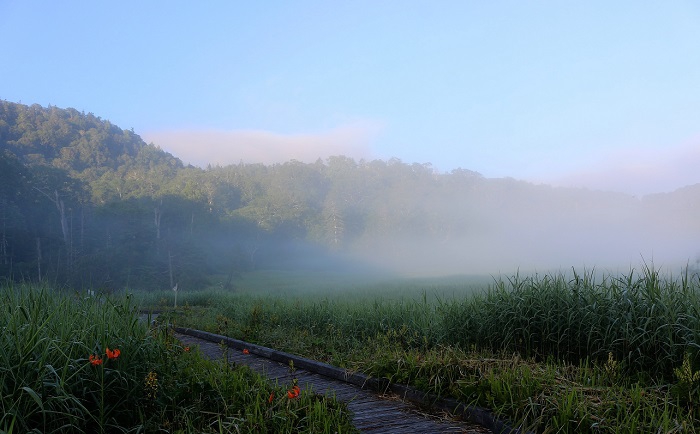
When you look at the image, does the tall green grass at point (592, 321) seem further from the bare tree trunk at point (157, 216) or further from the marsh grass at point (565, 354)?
the bare tree trunk at point (157, 216)

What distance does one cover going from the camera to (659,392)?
13.7 feet

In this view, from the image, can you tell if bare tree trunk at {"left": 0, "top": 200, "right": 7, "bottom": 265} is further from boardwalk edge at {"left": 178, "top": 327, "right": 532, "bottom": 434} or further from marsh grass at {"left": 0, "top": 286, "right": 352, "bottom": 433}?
marsh grass at {"left": 0, "top": 286, "right": 352, "bottom": 433}

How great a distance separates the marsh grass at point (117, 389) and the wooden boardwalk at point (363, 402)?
416 mm

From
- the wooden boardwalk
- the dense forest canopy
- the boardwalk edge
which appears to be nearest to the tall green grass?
the boardwalk edge

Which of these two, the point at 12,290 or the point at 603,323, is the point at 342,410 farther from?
the point at 12,290

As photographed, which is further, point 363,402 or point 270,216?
point 270,216

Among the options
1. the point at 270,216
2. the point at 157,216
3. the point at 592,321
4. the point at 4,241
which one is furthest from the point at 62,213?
the point at 592,321

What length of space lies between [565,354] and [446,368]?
1.65 meters

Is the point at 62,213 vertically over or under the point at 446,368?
over

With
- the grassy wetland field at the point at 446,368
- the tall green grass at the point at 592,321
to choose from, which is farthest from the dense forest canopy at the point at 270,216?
the tall green grass at the point at 592,321

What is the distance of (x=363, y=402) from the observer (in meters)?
4.93

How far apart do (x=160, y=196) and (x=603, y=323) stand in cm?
4884

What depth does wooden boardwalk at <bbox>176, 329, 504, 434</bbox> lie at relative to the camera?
4168 millimetres

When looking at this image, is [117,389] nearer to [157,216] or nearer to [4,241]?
[4,241]
